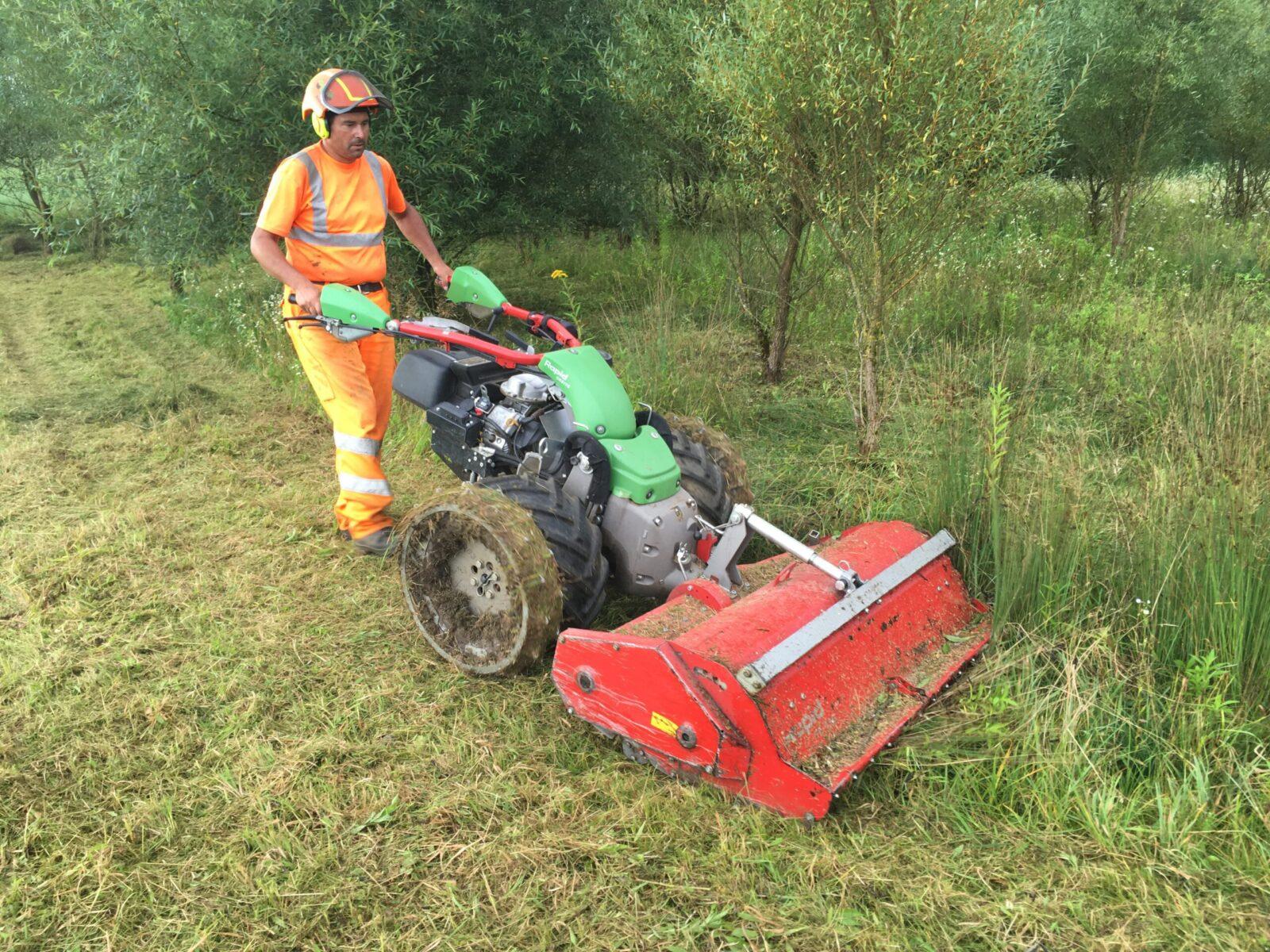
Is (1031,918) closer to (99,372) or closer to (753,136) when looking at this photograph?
(753,136)

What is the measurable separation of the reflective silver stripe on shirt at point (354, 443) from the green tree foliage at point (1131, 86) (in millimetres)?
7274

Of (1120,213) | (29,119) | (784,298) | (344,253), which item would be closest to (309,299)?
(344,253)

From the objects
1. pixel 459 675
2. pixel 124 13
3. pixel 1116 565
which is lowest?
pixel 459 675

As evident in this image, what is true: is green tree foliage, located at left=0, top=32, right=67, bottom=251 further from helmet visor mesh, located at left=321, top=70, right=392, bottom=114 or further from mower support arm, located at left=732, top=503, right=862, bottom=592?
mower support arm, located at left=732, top=503, right=862, bottom=592

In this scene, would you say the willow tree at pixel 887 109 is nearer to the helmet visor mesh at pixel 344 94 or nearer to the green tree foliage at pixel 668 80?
the green tree foliage at pixel 668 80

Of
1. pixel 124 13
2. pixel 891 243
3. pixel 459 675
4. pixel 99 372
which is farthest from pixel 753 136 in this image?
pixel 99 372

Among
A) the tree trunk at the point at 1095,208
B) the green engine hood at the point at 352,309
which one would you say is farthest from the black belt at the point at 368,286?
the tree trunk at the point at 1095,208

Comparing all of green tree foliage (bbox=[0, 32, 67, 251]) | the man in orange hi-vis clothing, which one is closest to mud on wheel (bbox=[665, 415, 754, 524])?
the man in orange hi-vis clothing

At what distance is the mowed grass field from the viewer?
241 cm

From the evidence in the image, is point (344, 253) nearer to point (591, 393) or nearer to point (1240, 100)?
point (591, 393)

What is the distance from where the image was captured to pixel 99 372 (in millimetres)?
7863

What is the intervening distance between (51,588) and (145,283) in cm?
975

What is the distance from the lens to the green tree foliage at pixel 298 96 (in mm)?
6422

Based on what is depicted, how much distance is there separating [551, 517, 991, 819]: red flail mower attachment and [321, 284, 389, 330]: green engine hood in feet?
5.74
